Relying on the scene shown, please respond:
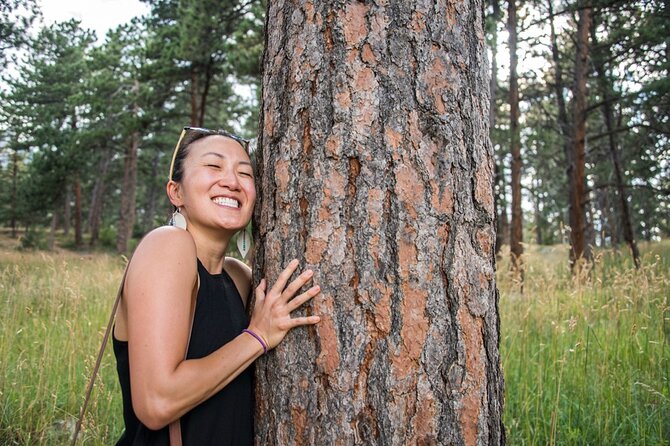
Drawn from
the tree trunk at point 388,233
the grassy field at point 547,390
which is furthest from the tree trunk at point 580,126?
the tree trunk at point 388,233

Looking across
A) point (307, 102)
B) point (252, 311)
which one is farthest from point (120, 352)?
point (307, 102)

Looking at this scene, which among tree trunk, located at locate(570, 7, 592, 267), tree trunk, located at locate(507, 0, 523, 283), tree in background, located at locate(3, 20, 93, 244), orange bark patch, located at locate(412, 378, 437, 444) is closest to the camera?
orange bark patch, located at locate(412, 378, 437, 444)

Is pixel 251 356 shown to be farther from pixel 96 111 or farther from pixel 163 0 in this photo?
pixel 163 0

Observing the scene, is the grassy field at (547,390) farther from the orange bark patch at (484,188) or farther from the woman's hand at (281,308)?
the woman's hand at (281,308)

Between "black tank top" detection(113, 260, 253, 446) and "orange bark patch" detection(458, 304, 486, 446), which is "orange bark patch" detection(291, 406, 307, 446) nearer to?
"black tank top" detection(113, 260, 253, 446)

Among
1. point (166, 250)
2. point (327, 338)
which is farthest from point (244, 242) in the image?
point (327, 338)

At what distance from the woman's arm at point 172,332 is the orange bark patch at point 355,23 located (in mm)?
695

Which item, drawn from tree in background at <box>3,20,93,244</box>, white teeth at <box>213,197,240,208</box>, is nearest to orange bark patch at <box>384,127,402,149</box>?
white teeth at <box>213,197,240,208</box>

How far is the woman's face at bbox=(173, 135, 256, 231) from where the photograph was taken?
63.4 inches

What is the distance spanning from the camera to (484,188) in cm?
136

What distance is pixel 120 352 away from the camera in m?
1.53

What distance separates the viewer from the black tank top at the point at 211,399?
1466 millimetres

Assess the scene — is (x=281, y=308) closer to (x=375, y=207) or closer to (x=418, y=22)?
(x=375, y=207)

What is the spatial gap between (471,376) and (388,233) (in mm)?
467
